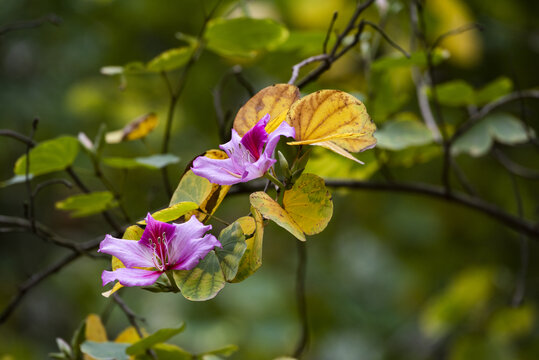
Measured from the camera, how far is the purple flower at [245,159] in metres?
0.29

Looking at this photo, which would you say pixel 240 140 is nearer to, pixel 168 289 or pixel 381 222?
pixel 168 289

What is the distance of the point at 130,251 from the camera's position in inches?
12.1

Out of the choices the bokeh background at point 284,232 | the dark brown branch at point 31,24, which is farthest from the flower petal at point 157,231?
the bokeh background at point 284,232

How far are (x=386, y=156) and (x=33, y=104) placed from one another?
1.54m

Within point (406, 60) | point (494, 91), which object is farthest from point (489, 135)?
point (406, 60)

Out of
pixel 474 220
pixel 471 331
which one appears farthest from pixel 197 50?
pixel 474 220

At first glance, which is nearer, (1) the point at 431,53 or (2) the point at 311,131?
(2) the point at 311,131

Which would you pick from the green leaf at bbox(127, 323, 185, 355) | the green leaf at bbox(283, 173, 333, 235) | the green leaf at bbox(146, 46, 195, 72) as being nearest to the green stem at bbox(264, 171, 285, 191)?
the green leaf at bbox(283, 173, 333, 235)

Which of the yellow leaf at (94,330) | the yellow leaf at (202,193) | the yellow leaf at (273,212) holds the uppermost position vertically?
the yellow leaf at (273,212)

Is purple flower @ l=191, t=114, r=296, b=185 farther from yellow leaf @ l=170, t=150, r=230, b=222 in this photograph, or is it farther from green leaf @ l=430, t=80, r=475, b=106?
green leaf @ l=430, t=80, r=475, b=106

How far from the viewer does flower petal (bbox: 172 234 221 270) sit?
29 centimetres

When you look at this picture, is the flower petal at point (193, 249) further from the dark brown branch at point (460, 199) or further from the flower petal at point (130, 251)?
the dark brown branch at point (460, 199)

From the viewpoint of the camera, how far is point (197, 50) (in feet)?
2.00

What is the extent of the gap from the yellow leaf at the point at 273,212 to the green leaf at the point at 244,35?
0.31 m
